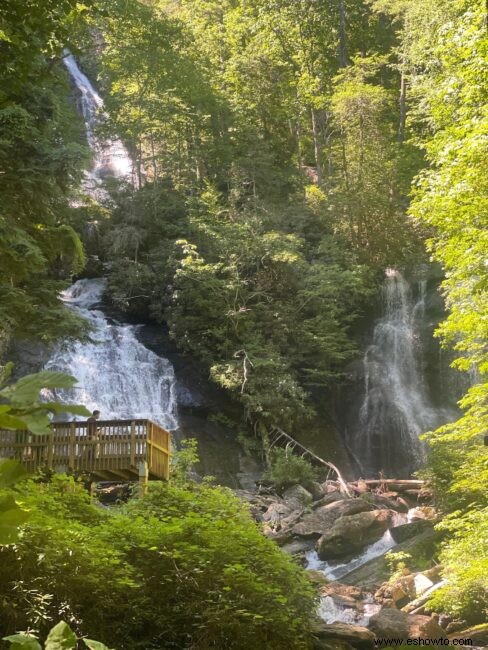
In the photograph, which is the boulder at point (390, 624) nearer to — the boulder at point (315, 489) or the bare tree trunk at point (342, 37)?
the boulder at point (315, 489)

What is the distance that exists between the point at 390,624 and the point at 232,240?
16.4 m

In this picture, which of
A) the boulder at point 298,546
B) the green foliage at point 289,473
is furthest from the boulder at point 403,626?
the green foliage at point 289,473

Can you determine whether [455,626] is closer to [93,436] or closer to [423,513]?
[423,513]

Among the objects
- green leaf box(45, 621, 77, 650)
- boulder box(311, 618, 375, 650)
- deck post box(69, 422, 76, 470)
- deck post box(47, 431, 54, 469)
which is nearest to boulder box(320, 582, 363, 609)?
boulder box(311, 618, 375, 650)

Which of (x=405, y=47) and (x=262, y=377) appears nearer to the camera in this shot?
(x=262, y=377)

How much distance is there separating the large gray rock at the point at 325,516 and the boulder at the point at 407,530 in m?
1.19

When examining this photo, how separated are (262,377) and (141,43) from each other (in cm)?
1681

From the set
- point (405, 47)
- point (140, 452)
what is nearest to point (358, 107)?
point (405, 47)

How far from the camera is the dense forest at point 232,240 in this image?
223 inches

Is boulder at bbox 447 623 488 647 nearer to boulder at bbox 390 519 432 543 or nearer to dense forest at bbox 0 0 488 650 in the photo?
dense forest at bbox 0 0 488 650

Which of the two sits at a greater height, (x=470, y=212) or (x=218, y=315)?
(x=218, y=315)

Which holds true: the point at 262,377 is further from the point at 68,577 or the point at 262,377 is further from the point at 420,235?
the point at 68,577

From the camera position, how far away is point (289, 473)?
18641 mm

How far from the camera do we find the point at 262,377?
21.7 metres
